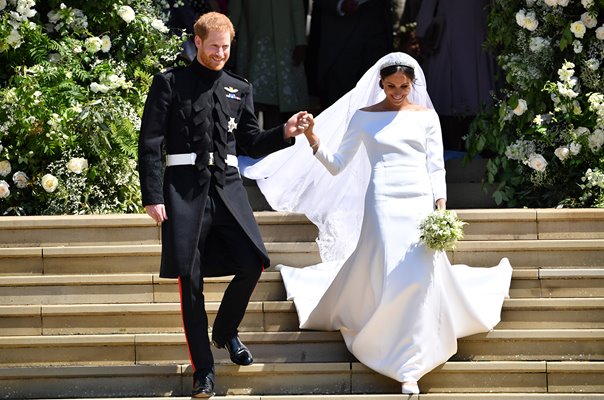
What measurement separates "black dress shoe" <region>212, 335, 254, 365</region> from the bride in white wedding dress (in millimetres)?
529

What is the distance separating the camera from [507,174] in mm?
9984

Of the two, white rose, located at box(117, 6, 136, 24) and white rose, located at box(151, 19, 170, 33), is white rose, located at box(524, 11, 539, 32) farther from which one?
white rose, located at box(117, 6, 136, 24)

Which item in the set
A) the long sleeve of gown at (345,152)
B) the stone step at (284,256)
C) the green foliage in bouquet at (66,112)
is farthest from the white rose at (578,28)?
the green foliage in bouquet at (66,112)

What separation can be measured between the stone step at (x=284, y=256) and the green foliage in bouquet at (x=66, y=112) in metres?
1.05

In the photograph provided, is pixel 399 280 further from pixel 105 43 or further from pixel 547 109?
pixel 105 43

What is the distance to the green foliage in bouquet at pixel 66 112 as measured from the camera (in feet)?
31.3

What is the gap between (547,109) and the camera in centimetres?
1003

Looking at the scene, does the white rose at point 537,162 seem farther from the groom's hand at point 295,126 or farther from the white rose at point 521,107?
the groom's hand at point 295,126

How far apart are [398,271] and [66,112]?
11.2 ft

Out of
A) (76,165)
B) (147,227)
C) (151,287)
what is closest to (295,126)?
(151,287)

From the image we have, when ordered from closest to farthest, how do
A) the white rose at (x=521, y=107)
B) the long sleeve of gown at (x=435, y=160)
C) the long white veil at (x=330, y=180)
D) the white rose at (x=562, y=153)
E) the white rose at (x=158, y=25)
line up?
the long sleeve of gown at (x=435, y=160) → the long white veil at (x=330, y=180) → the white rose at (x=562, y=153) → the white rose at (x=521, y=107) → the white rose at (x=158, y=25)

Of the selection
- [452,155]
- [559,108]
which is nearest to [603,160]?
[559,108]

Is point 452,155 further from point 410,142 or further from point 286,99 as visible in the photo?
point 410,142

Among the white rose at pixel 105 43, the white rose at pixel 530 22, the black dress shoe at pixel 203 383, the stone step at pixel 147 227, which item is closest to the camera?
A: the black dress shoe at pixel 203 383
